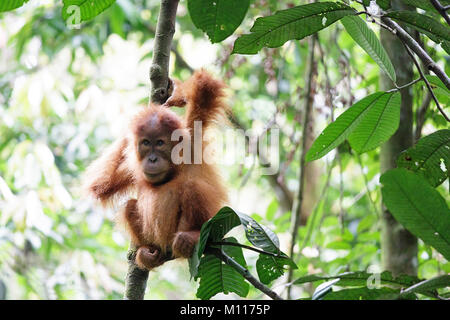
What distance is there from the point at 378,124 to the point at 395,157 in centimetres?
123

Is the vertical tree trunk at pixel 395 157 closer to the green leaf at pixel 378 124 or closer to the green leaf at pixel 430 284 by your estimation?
the green leaf at pixel 378 124

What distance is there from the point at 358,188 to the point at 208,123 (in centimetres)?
490

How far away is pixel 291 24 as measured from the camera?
1.66m

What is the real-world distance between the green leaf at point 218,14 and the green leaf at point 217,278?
2.54ft

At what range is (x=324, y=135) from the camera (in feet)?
6.08

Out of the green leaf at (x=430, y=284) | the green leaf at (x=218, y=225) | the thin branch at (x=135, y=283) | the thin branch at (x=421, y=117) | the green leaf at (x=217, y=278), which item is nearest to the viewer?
the green leaf at (x=430, y=284)

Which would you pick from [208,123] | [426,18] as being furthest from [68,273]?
[426,18]

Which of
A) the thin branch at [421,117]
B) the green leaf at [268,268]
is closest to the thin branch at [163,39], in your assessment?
the green leaf at [268,268]

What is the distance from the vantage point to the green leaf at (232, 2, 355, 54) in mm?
1587

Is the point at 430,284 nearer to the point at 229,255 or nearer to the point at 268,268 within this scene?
the point at 268,268

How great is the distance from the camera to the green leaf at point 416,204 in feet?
4.25

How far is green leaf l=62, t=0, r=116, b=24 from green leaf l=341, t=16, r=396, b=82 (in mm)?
717
